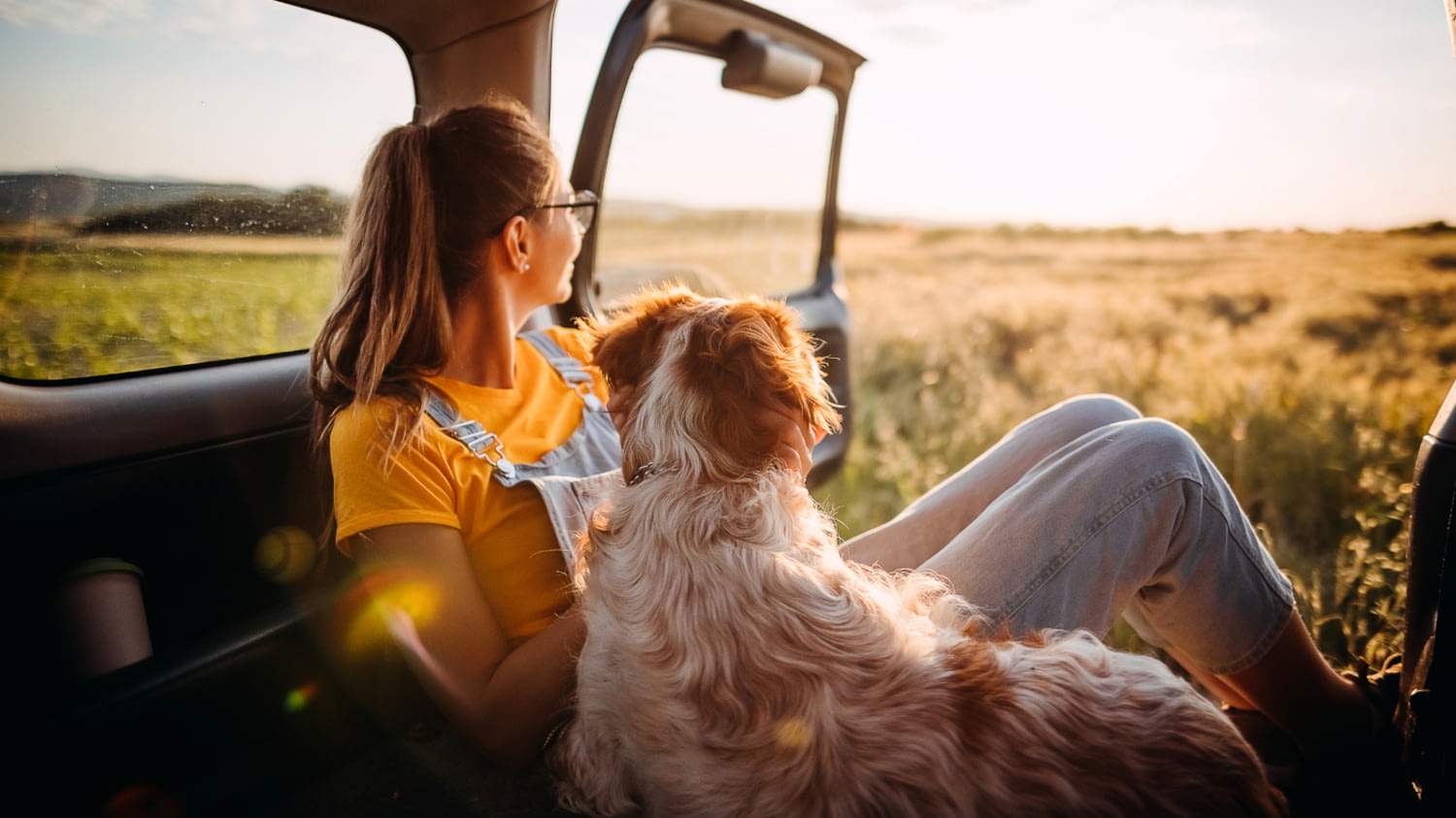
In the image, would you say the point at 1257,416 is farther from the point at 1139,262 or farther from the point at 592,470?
the point at 1139,262

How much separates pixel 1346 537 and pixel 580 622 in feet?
11.5

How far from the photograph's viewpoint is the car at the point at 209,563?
71.3 inches

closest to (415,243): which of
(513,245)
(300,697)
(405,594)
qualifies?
(513,245)

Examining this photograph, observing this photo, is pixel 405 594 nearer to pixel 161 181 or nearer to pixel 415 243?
pixel 415 243

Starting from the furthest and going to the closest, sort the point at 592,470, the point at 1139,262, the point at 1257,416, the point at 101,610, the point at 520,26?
1. the point at 1139,262
2. the point at 1257,416
3. the point at 520,26
4. the point at 592,470
5. the point at 101,610

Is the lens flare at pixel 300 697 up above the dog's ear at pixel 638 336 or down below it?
below

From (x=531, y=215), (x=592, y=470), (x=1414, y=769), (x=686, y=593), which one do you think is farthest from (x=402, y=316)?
(x=1414, y=769)

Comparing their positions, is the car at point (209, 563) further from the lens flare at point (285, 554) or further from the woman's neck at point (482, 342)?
the woman's neck at point (482, 342)

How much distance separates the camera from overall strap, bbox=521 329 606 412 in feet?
8.48

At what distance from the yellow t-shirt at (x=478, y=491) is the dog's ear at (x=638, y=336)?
400 millimetres

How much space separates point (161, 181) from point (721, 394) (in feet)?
5.38

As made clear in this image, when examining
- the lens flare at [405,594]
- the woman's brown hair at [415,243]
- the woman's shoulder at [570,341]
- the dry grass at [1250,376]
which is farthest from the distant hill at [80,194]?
the dry grass at [1250,376]

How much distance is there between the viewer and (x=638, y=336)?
1.95 meters

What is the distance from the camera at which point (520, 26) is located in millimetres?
2740
